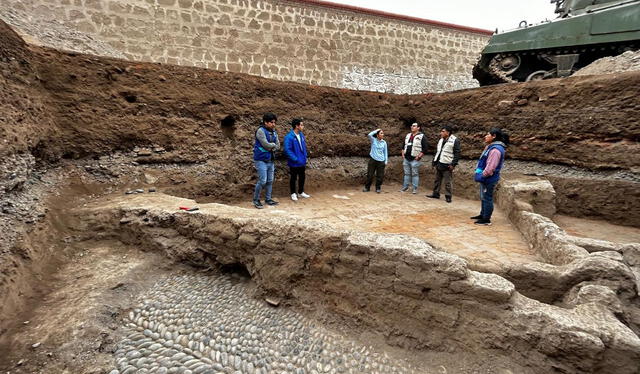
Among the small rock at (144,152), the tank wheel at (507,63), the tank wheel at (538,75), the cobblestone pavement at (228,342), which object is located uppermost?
the tank wheel at (507,63)

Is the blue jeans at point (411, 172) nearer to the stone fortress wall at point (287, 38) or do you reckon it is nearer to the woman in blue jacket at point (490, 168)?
the woman in blue jacket at point (490, 168)

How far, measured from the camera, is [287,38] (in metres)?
11.1

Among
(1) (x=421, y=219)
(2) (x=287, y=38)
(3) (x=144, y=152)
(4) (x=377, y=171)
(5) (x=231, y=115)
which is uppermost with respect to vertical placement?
(2) (x=287, y=38)

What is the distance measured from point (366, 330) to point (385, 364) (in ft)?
1.09

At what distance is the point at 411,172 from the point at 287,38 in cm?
738

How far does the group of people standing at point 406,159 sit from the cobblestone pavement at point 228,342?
2.33 meters

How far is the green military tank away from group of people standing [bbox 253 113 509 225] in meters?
4.76

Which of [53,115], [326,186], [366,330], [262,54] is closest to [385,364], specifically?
[366,330]

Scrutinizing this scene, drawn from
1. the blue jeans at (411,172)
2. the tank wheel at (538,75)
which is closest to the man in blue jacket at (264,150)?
the blue jeans at (411,172)

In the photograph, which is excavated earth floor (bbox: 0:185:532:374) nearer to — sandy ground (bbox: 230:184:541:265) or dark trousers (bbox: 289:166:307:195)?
sandy ground (bbox: 230:184:541:265)

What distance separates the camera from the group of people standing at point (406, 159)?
452 cm

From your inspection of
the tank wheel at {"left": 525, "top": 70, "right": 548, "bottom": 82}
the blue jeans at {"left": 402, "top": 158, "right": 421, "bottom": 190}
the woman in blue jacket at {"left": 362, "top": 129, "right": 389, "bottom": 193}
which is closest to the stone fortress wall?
the tank wheel at {"left": 525, "top": 70, "right": 548, "bottom": 82}

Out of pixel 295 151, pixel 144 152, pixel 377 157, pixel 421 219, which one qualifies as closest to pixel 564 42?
pixel 377 157

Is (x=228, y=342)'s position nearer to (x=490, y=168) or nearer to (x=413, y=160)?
(x=490, y=168)
